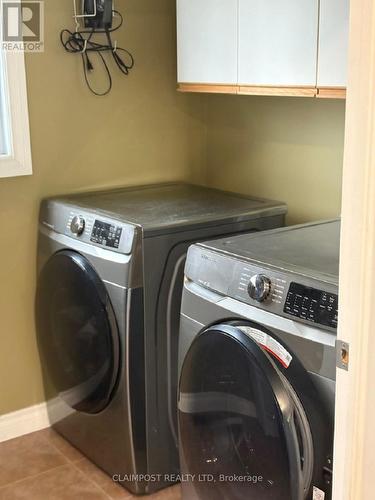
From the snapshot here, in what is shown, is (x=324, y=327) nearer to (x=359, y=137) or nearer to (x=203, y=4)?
(x=359, y=137)

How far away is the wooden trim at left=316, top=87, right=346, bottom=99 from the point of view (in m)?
1.97

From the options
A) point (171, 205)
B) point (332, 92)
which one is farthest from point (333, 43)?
point (171, 205)

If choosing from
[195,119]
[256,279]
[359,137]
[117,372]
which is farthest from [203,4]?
[359,137]

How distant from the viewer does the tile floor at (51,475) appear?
2332 mm

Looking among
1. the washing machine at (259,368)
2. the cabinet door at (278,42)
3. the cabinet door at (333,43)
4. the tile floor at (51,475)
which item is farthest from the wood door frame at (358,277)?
the tile floor at (51,475)

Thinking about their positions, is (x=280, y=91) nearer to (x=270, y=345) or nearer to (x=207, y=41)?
(x=207, y=41)

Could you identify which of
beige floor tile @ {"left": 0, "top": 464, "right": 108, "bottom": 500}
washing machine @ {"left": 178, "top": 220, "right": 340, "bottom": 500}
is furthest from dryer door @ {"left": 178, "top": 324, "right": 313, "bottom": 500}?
beige floor tile @ {"left": 0, "top": 464, "right": 108, "bottom": 500}

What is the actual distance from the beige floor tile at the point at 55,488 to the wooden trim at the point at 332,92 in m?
1.50

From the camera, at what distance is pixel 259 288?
1.70 metres

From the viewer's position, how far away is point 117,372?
223 cm

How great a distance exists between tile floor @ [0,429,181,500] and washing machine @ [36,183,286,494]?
0.16ft

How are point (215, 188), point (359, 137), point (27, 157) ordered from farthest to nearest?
point (215, 188) < point (27, 157) < point (359, 137)

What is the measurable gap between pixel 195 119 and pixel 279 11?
92 cm

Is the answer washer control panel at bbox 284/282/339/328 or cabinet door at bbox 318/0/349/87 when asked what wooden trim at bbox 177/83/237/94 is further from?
washer control panel at bbox 284/282/339/328
